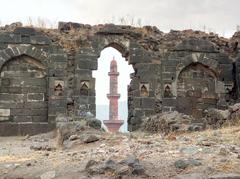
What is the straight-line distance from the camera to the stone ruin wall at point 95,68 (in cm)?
1605

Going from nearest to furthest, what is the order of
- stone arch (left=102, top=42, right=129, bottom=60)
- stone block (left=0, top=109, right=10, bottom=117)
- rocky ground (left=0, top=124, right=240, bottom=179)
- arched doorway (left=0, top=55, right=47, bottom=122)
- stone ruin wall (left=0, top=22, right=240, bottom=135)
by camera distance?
1. rocky ground (left=0, top=124, right=240, bottom=179)
2. stone block (left=0, top=109, right=10, bottom=117)
3. arched doorway (left=0, top=55, right=47, bottom=122)
4. stone ruin wall (left=0, top=22, right=240, bottom=135)
5. stone arch (left=102, top=42, right=129, bottom=60)

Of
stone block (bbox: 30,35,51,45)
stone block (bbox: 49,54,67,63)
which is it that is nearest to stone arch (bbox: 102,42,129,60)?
stone block (bbox: 49,54,67,63)

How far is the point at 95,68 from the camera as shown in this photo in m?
16.6

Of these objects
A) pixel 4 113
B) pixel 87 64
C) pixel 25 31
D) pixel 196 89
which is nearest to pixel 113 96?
pixel 196 89

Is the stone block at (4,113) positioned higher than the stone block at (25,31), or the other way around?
the stone block at (25,31)

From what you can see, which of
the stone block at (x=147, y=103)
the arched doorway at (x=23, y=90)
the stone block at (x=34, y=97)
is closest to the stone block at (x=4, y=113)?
the arched doorway at (x=23, y=90)

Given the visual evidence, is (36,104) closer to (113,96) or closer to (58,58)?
(58,58)

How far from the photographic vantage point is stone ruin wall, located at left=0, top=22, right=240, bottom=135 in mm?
16047

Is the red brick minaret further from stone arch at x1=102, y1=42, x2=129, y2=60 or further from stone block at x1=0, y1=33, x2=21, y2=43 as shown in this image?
stone block at x1=0, y1=33, x2=21, y2=43

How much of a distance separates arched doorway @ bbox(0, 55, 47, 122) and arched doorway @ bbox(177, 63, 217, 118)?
4.74m

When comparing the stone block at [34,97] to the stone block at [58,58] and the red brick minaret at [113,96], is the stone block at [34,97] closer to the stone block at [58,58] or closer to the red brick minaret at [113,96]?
the stone block at [58,58]

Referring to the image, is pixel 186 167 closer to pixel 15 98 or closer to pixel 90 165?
pixel 90 165

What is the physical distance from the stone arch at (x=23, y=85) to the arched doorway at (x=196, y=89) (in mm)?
4741

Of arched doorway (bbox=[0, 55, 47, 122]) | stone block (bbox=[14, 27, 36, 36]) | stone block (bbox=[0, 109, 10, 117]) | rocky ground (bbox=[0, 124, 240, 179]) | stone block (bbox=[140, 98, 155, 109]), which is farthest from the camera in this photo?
stone block (bbox=[140, 98, 155, 109])
